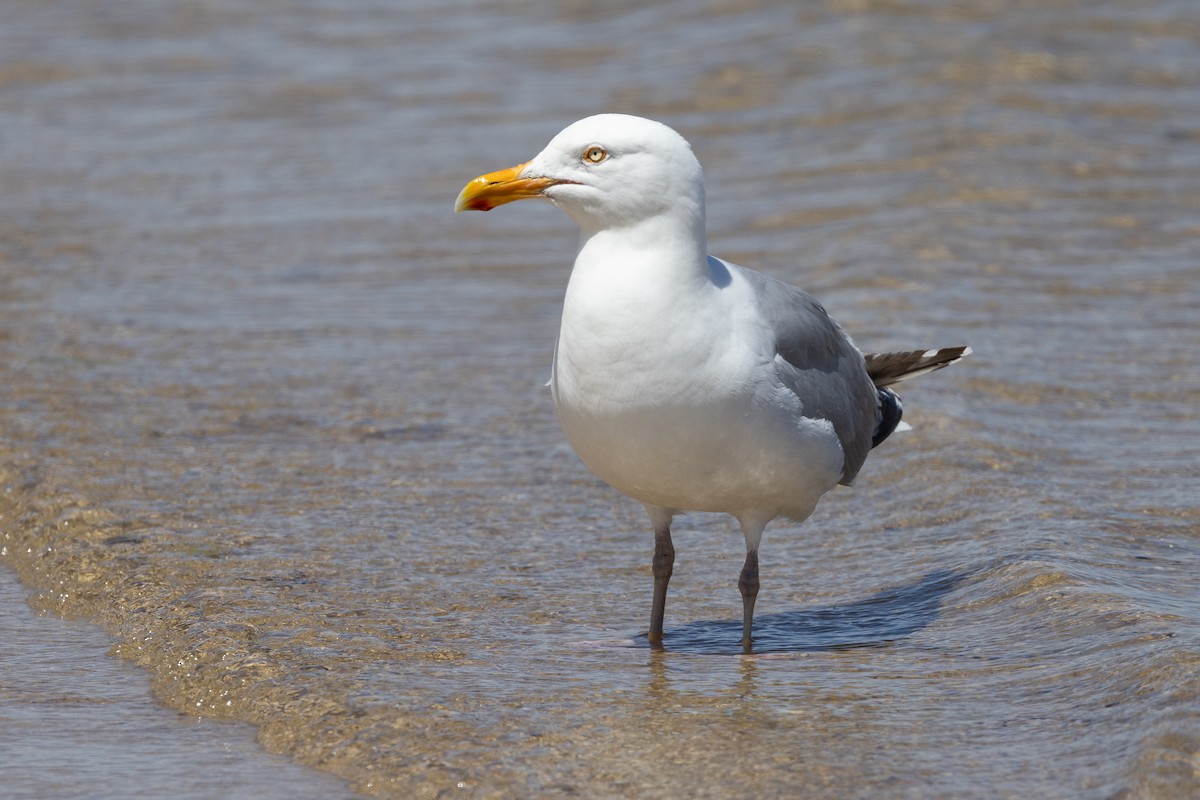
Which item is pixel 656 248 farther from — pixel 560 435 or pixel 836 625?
pixel 560 435

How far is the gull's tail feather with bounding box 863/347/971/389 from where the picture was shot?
5898 mm

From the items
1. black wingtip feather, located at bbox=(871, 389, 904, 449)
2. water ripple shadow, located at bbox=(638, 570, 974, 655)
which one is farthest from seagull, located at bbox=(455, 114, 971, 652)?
black wingtip feather, located at bbox=(871, 389, 904, 449)

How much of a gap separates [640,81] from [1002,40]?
288 centimetres

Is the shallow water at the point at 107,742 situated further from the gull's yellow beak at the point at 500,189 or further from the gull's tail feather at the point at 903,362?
the gull's tail feather at the point at 903,362

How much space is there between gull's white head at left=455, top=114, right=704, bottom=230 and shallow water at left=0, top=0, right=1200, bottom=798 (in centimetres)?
133

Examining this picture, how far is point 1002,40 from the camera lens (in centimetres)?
1292

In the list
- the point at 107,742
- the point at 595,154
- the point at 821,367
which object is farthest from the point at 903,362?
the point at 107,742

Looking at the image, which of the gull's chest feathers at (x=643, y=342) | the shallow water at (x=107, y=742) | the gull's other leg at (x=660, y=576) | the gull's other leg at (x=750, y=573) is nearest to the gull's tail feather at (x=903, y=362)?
the gull's other leg at (x=750, y=573)

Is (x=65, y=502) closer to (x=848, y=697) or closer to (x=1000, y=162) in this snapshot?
(x=848, y=697)

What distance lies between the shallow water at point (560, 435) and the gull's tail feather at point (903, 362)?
1.96ft

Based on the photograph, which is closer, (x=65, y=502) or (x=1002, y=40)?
(x=65, y=502)

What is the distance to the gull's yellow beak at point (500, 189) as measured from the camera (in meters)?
4.70

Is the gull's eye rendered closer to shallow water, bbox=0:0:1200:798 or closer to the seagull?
the seagull

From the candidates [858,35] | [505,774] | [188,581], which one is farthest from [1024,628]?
[858,35]
